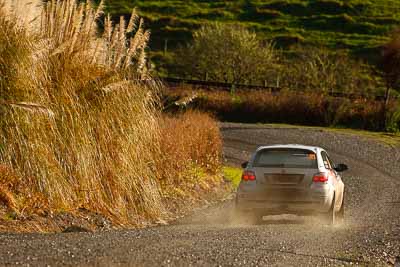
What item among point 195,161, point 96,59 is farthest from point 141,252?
point 195,161

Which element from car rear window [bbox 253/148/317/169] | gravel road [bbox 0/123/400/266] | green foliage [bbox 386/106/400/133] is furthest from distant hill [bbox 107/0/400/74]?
car rear window [bbox 253/148/317/169]

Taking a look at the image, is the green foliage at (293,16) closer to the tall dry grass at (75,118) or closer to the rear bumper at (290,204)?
the rear bumper at (290,204)

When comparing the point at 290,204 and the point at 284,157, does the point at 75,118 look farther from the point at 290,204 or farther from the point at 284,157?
the point at 284,157

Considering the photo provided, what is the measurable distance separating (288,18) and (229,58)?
1379 inches

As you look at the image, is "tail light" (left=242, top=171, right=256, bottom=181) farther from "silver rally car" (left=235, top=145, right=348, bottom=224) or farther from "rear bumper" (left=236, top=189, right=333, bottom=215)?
"rear bumper" (left=236, top=189, right=333, bottom=215)

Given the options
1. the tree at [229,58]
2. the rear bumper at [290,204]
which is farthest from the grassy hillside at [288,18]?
the rear bumper at [290,204]

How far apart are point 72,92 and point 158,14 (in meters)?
88.1

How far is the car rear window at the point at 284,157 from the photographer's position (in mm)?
19234

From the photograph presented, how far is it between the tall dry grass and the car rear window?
193cm

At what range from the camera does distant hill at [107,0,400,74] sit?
305 feet

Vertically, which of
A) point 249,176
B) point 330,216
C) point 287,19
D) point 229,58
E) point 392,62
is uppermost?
point 249,176

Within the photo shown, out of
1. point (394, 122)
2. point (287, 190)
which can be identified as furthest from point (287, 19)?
point (287, 190)

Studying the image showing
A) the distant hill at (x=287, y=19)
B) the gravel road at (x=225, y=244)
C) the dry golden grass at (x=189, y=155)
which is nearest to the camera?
the gravel road at (x=225, y=244)

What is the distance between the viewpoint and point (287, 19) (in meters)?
102
